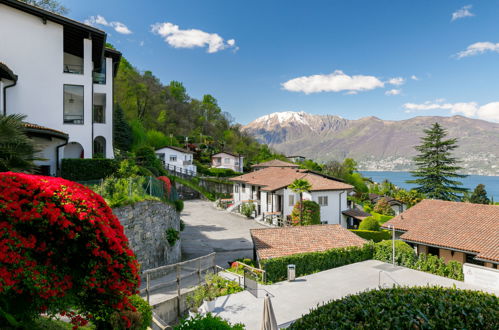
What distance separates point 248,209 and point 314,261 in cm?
2134

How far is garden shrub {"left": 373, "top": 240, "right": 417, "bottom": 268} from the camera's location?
1988cm

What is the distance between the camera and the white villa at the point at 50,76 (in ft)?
60.0

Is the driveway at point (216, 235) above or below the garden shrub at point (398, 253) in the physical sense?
below

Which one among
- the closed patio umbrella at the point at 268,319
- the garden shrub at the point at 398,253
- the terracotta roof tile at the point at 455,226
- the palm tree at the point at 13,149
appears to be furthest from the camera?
the garden shrub at the point at 398,253

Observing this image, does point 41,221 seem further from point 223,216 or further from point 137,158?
point 223,216

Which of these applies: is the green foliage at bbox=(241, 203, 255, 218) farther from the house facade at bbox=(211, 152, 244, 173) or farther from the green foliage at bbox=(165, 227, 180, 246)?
the house facade at bbox=(211, 152, 244, 173)

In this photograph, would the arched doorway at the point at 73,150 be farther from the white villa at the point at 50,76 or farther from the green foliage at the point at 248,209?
the green foliage at the point at 248,209

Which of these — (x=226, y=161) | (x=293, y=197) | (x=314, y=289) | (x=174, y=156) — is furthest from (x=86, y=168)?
(x=226, y=161)

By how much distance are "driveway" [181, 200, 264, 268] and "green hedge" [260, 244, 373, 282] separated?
17.3ft

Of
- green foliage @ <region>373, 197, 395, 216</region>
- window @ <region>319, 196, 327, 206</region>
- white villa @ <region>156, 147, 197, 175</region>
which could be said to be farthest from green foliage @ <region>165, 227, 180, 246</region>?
green foliage @ <region>373, 197, 395, 216</region>

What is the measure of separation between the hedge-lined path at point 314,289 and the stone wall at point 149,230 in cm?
550

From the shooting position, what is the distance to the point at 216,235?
30.0m

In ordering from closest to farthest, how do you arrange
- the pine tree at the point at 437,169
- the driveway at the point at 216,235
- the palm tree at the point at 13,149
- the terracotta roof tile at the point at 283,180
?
the palm tree at the point at 13,149 < the driveway at the point at 216,235 < the terracotta roof tile at the point at 283,180 < the pine tree at the point at 437,169

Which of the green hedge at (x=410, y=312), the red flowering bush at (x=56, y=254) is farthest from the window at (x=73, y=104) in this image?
the green hedge at (x=410, y=312)
